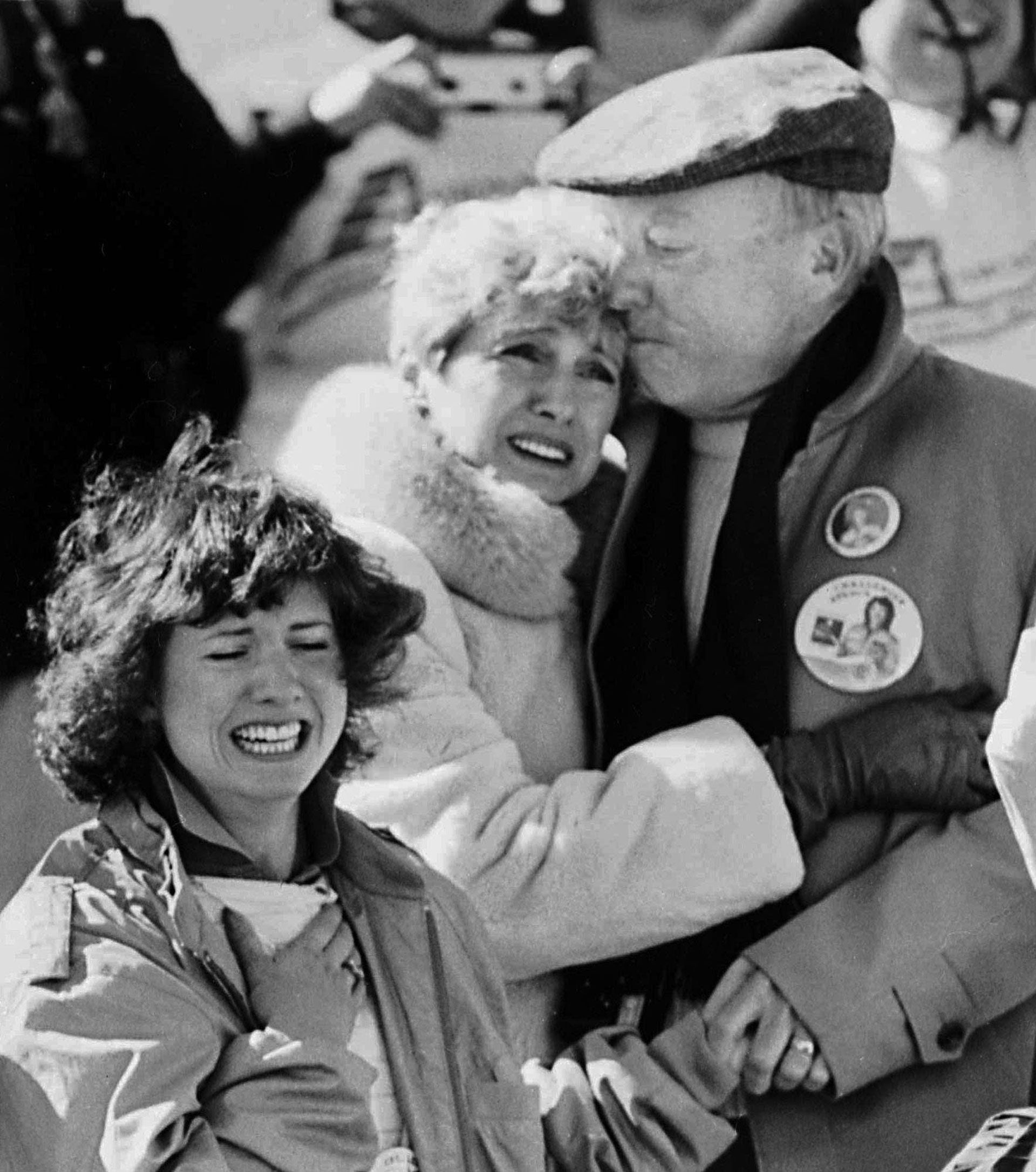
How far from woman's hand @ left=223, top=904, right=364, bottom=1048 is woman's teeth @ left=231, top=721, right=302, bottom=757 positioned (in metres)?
0.15

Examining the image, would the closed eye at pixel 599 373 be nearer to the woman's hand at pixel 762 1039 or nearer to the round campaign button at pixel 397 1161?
the woman's hand at pixel 762 1039

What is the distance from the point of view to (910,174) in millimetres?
4074

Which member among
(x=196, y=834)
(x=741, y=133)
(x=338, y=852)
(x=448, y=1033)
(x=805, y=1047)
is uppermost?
(x=741, y=133)

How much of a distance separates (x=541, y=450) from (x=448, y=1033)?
2.99 ft

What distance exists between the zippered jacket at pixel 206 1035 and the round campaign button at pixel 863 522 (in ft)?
2.71

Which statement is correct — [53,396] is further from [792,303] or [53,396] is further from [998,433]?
[998,433]

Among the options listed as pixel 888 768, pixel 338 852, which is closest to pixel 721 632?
pixel 888 768

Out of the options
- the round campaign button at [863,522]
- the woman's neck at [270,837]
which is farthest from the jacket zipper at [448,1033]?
the round campaign button at [863,522]

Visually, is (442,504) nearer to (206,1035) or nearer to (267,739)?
(267,739)

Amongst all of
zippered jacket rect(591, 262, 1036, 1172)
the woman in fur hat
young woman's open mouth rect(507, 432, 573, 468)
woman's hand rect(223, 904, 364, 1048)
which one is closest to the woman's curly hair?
woman's hand rect(223, 904, 364, 1048)

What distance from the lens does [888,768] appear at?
3238 millimetres

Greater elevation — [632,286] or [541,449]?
[632,286]

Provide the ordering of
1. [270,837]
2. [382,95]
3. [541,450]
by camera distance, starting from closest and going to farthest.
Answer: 1. [270,837]
2. [541,450]
3. [382,95]

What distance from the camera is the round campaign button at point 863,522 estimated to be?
3410mm
